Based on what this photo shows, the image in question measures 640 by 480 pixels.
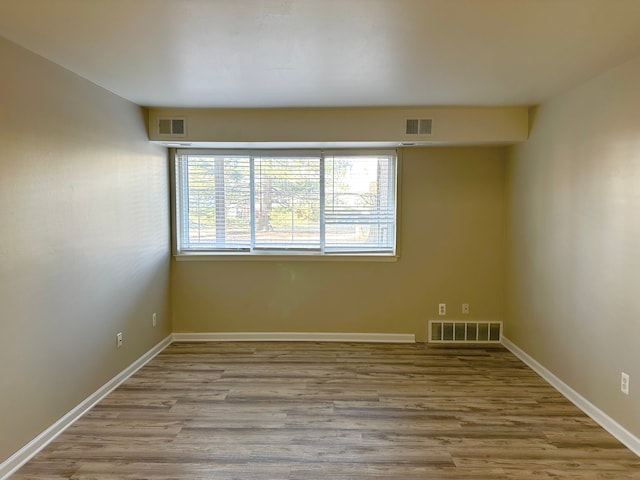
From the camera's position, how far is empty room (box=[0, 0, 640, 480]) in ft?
7.23

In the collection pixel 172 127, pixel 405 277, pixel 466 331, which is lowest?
pixel 466 331

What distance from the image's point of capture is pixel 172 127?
384 cm

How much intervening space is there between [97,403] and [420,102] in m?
3.60

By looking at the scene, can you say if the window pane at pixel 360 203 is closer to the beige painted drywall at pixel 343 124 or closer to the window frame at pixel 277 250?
the window frame at pixel 277 250

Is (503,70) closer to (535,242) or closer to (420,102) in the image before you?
(420,102)

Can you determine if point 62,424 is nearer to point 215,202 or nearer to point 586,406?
point 215,202

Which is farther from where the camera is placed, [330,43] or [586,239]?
[586,239]

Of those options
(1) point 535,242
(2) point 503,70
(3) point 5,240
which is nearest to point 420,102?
(2) point 503,70

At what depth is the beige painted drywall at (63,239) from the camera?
2234mm

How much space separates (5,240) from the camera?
2.18 metres

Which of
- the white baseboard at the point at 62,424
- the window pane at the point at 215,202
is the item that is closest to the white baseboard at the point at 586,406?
the window pane at the point at 215,202

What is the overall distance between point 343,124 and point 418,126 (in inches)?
27.9

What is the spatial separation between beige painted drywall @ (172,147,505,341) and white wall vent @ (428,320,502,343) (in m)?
0.10

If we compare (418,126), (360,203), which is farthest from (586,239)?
(360,203)
